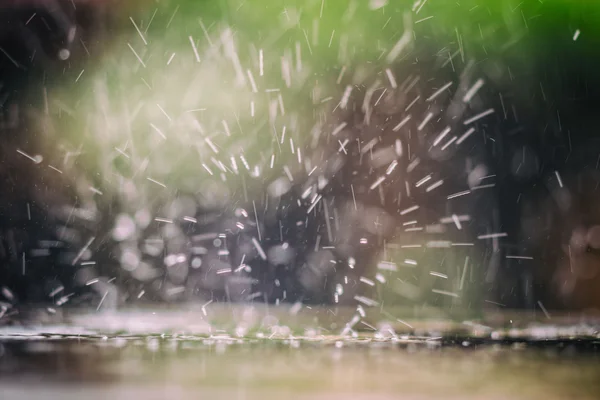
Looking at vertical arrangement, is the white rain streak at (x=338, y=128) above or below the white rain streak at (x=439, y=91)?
below

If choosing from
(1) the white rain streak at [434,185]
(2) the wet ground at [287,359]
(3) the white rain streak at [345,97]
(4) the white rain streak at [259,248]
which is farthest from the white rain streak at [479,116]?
(4) the white rain streak at [259,248]

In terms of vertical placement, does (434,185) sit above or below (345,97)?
below

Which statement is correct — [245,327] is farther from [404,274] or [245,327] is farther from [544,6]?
[544,6]

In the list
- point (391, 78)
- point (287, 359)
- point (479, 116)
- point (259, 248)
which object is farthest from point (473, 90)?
point (287, 359)

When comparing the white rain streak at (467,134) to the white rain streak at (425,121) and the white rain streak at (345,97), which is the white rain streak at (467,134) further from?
the white rain streak at (345,97)

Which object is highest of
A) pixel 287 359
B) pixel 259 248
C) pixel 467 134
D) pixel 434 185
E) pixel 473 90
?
pixel 473 90

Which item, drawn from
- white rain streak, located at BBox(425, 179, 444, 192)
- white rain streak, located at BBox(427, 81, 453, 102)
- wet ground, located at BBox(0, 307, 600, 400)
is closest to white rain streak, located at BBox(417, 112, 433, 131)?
white rain streak, located at BBox(427, 81, 453, 102)

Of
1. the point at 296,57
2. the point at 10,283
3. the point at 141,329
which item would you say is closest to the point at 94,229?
the point at 10,283

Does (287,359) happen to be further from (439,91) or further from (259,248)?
(439,91)

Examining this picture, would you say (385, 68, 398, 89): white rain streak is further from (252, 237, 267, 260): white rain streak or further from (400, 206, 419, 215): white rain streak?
(252, 237, 267, 260): white rain streak
